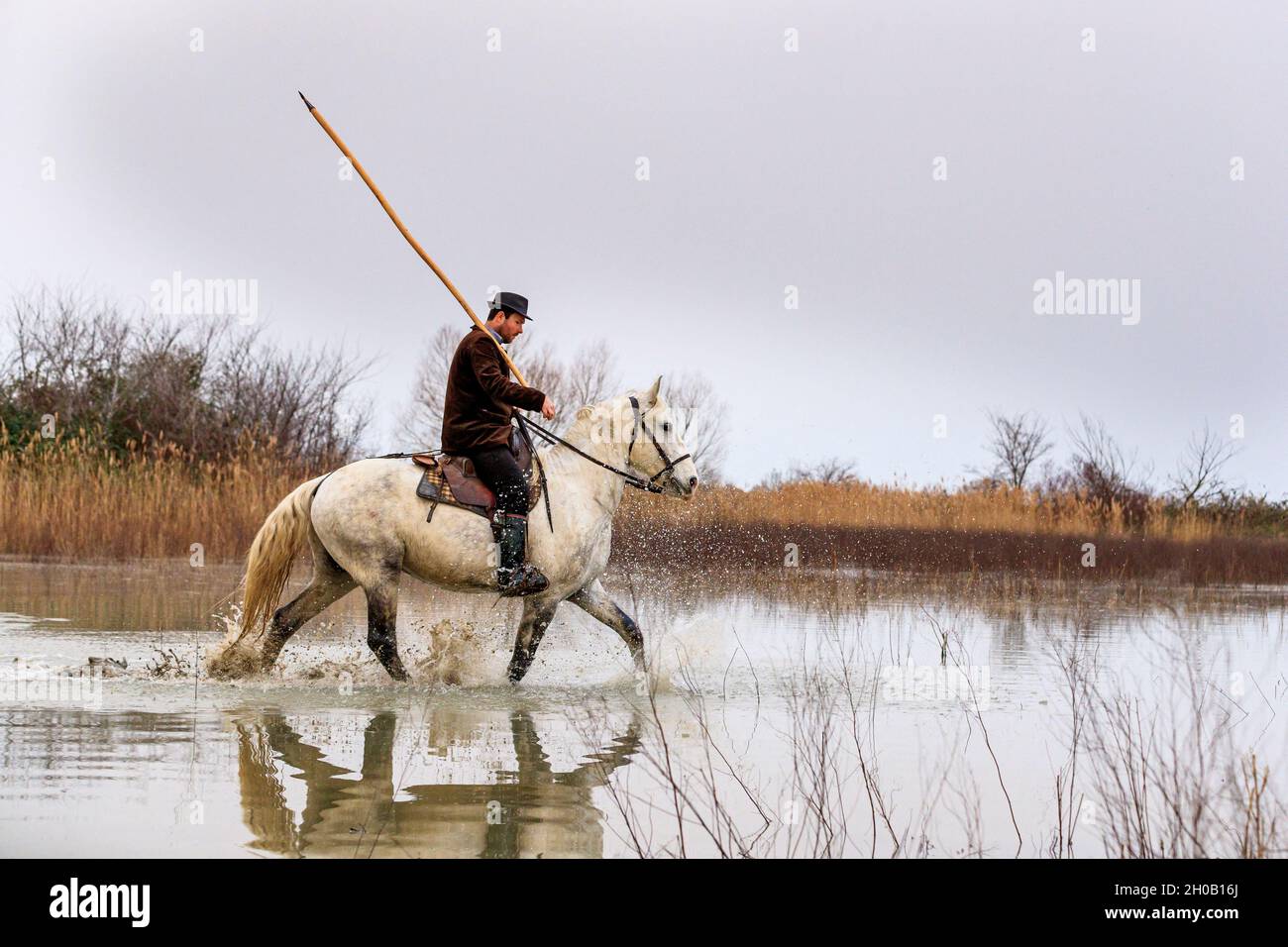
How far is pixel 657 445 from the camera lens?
964cm

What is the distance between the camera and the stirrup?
30.4 feet

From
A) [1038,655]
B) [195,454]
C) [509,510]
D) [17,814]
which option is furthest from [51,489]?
[17,814]

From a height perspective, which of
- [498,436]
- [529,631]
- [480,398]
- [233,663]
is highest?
[480,398]

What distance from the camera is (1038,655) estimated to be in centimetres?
1123

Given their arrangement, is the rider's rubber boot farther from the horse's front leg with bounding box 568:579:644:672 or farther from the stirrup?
the horse's front leg with bounding box 568:579:644:672

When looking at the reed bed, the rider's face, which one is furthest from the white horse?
the reed bed

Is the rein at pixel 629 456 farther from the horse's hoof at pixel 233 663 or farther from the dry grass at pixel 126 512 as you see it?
the dry grass at pixel 126 512

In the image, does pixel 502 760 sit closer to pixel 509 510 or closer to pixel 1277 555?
pixel 509 510

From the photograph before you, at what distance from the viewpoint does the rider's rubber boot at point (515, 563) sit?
30.4ft

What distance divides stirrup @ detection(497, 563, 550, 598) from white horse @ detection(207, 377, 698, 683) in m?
0.09

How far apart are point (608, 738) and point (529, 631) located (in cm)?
215

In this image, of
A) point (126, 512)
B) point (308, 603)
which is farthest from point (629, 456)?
point (126, 512)

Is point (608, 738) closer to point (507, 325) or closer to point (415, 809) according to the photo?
point (415, 809)

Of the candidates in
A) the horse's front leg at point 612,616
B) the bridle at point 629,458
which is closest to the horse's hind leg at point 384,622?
the horse's front leg at point 612,616
